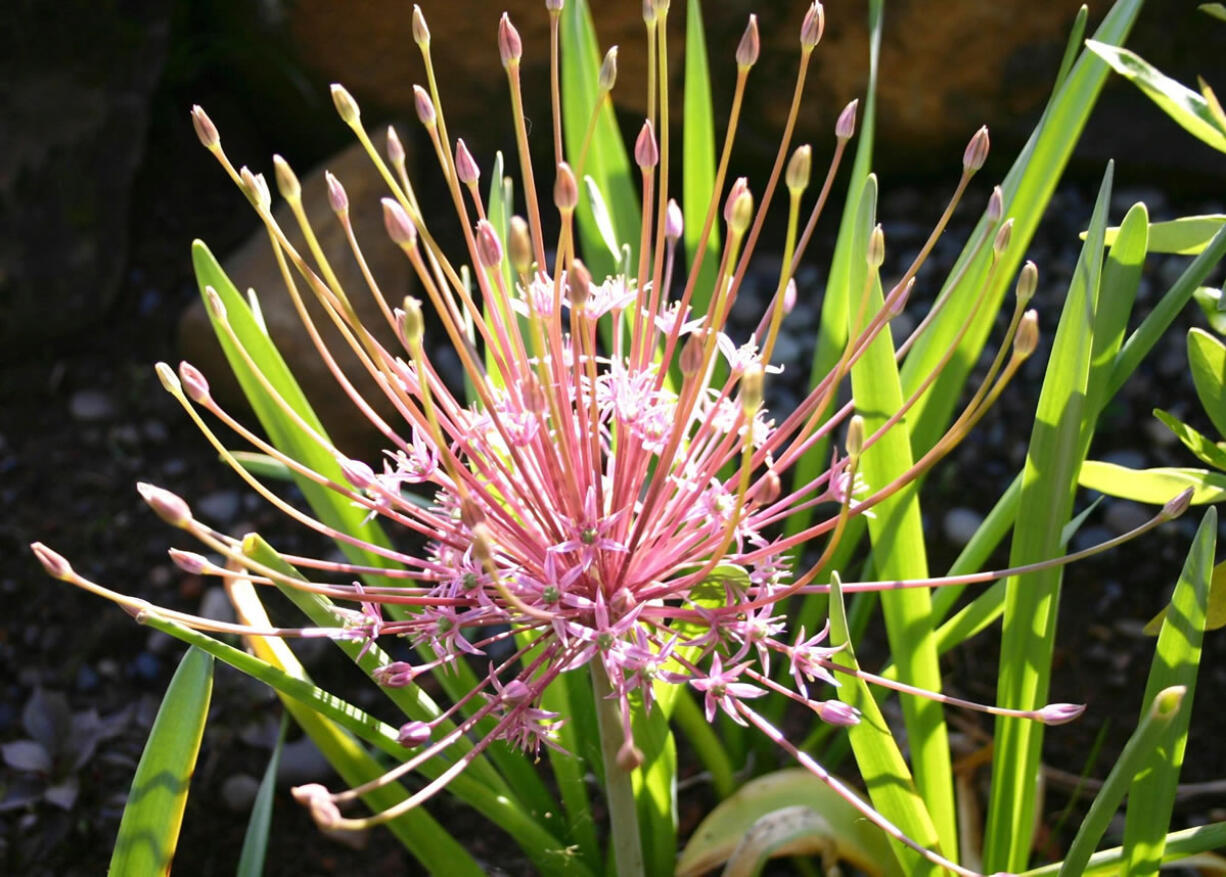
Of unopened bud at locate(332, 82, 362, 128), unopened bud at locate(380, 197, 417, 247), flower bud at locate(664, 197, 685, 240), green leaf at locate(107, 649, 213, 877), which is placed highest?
unopened bud at locate(332, 82, 362, 128)

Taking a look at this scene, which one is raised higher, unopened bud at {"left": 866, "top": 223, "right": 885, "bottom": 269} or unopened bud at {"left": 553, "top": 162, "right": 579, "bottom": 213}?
unopened bud at {"left": 553, "top": 162, "right": 579, "bottom": 213}

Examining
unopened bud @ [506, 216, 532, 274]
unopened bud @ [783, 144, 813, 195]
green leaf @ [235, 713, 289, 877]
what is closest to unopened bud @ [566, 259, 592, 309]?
unopened bud @ [506, 216, 532, 274]

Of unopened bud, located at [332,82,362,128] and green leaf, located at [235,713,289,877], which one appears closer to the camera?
unopened bud, located at [332,82,362,128]

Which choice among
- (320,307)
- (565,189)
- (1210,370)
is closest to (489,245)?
(565,189)

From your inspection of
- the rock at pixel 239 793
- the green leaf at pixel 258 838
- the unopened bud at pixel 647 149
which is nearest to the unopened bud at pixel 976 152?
the unopened bud at pixel 647 149

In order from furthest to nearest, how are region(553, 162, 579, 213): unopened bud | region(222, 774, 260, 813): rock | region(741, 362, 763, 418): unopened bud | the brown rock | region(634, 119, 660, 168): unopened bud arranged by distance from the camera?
the brown rock < region(222, 774, 260, 813): rock < region(634, 119, 660, 168): unopened bud < region(553, 162, 579, 213): unopened bud < region(741, 362, 763, 418): unopened bud

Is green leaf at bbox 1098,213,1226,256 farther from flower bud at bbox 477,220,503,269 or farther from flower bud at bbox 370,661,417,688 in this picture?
flower bud at bbox 370,661,417,688

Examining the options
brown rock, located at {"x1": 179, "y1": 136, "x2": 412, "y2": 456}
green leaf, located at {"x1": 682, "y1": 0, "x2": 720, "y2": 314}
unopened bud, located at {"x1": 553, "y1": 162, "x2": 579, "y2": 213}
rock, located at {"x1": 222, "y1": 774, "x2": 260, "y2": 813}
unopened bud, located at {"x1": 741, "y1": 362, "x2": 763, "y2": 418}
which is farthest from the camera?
brown rock, located at {"x1": 179, "y1": 136, "x2": 412, "y2": 456}
